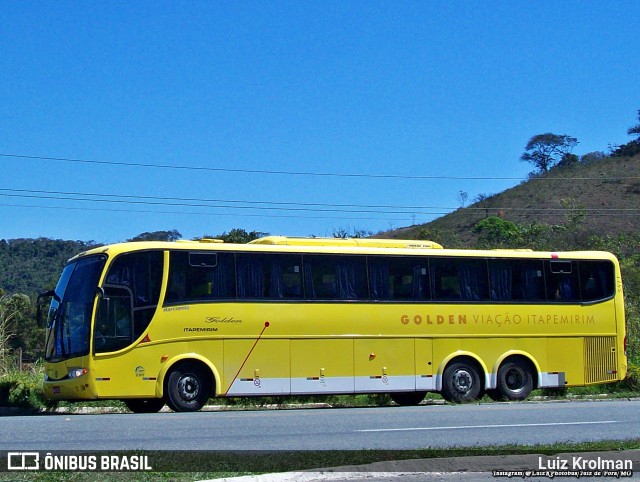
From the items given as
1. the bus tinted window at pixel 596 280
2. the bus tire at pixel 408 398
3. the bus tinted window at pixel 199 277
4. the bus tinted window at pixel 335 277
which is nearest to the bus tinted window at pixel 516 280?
the bus tinted window at pixel 596 280

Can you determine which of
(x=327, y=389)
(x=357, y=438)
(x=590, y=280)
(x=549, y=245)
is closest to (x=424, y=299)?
(x=327, y=389)

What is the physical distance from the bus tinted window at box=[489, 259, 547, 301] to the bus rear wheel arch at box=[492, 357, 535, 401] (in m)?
1.48

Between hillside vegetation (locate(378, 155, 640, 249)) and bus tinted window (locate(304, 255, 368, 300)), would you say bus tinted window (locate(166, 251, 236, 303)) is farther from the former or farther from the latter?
hillside vegetation (locate(378, 155, 640, 249))

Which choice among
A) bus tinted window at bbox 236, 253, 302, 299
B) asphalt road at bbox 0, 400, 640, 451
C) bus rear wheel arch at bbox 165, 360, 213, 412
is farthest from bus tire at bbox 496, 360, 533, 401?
bus rear wheel arch at bbox 165, 360, 213, 412

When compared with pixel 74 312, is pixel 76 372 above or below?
below

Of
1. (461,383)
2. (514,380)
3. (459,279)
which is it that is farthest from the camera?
(514,380)

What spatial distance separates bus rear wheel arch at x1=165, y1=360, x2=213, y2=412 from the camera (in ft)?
61.0

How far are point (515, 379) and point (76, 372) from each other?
10021 millimetres

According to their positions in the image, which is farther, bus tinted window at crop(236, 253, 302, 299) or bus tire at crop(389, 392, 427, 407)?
bus tire at crop(389, 392, 427, 407)

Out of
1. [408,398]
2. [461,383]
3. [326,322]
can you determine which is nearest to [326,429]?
[326,322]

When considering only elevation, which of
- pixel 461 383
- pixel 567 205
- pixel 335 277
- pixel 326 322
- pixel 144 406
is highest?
pixel 567 205

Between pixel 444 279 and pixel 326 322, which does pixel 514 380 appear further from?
pixel 326 322

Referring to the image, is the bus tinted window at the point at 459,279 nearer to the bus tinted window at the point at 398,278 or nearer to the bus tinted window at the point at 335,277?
the bus tinted window at the point at 398,278

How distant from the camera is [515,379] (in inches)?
865
